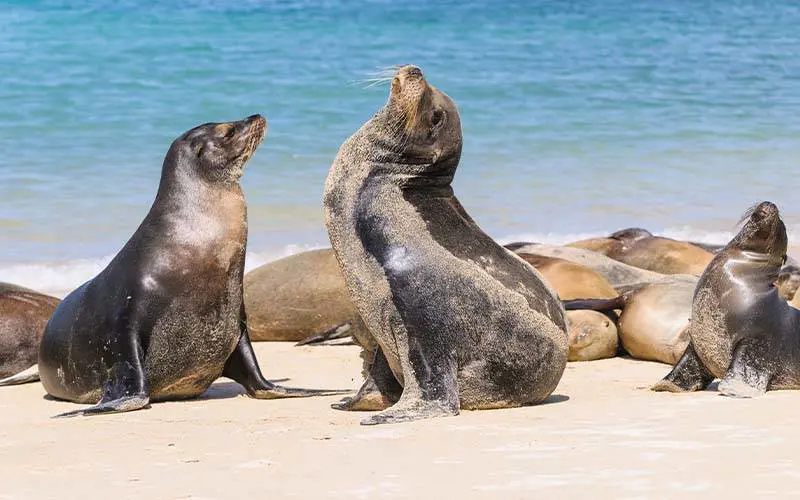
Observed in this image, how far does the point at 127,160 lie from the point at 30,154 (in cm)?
123

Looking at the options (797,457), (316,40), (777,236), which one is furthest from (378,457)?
(316,40)

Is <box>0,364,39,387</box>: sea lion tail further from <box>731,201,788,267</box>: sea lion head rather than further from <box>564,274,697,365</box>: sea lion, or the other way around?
<box>731,201,788,267</box>: sea lion head

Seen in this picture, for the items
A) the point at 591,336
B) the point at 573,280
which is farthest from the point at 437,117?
the point at 573,280

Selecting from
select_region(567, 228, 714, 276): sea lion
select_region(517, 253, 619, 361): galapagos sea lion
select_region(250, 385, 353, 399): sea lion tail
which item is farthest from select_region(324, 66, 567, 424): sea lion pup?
select_region(567, 228, 714, 276): sea lion

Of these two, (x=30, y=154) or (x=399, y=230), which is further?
(x=30, y=154)

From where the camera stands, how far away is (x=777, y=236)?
7352mm

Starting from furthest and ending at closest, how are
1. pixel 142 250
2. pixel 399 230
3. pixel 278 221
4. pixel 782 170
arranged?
pixel 782 170 → pixel 278 221 → pixel 142 250 → pixel 399 230

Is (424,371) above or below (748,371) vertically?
above

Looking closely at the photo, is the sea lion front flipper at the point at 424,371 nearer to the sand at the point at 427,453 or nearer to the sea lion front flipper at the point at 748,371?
the sand at the point at 427,453

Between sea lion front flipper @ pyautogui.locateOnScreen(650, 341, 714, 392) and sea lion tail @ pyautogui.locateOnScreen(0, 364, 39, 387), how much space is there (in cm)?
322

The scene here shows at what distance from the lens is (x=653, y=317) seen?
860cm

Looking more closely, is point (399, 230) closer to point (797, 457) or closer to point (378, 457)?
point (378, 457)

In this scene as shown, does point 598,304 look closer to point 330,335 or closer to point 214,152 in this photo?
point 330,335

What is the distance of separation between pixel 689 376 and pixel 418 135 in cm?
184
